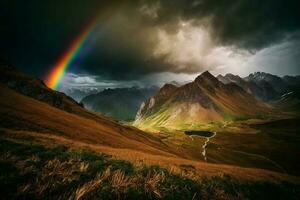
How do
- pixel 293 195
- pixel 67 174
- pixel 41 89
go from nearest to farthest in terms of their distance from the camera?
1. pixel 67 174
2. pixel 293 195
3. pixel 41 89

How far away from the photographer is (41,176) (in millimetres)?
7758

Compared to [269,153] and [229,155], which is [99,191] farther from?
[269,153]

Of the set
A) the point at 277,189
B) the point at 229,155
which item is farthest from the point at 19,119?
the point at 229,155

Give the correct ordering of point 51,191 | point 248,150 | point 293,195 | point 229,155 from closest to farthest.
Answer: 1. point 51,191
2. point 293,195
3. point 229,155
4. point 248,150

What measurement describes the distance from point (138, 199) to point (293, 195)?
665 inches

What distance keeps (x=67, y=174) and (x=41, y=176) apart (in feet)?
3.27

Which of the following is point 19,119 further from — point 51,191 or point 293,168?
point 293,168

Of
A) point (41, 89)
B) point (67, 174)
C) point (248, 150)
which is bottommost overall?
point (67, 174)

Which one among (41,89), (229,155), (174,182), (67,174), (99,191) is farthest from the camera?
(229,155)

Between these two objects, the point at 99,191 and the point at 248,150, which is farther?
the point at 248,150

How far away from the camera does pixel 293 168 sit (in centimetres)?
11044

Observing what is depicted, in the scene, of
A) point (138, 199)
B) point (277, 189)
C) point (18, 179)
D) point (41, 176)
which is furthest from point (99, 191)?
point (277, 189)

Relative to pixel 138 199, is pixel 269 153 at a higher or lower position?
higher

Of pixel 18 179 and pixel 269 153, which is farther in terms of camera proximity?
pixel 269 153
